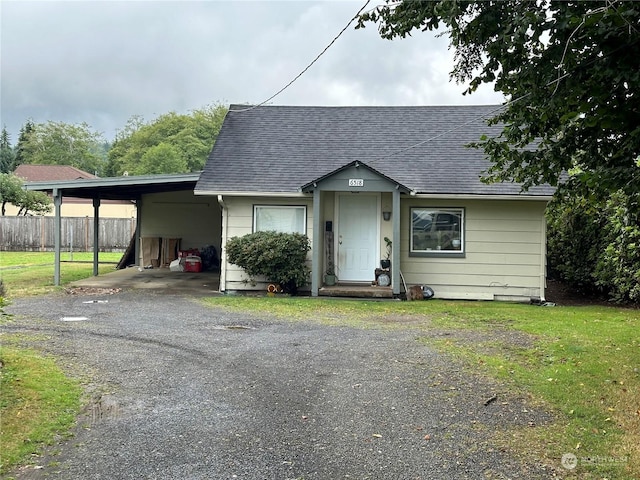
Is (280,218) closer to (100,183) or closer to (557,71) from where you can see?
(100,183)

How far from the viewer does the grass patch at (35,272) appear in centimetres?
1319

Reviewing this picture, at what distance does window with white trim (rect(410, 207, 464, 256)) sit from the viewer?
1318cm

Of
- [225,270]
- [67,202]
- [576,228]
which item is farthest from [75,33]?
[67,202]

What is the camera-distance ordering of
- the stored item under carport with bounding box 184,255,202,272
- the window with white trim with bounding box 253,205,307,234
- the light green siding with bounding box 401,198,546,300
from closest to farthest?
the light green siding with bounding box 401,198,546,300
the window with white trim with bounding box 253,205,307,234
the stored item under carport with bounding box 184,255,202,272

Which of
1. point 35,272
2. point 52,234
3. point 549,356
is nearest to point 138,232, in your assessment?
point 35,272

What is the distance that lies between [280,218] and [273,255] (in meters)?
1.45

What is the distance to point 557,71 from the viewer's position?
5.24 meters

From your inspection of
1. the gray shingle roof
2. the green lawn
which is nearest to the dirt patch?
the green lawn

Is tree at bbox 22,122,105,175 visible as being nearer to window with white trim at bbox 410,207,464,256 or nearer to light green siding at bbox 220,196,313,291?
light green siding at bbox 220,196,313,291

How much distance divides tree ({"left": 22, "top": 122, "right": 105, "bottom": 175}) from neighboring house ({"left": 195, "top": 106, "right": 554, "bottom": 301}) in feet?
192

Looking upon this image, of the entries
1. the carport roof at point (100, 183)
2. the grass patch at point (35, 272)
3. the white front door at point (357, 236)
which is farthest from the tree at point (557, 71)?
the grass patch at point (35, 272)

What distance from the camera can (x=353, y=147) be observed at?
47.6 ft

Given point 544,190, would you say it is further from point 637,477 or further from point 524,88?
point 637,477

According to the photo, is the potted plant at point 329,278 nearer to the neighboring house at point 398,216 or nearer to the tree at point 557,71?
the neighboring house at point 398,216
